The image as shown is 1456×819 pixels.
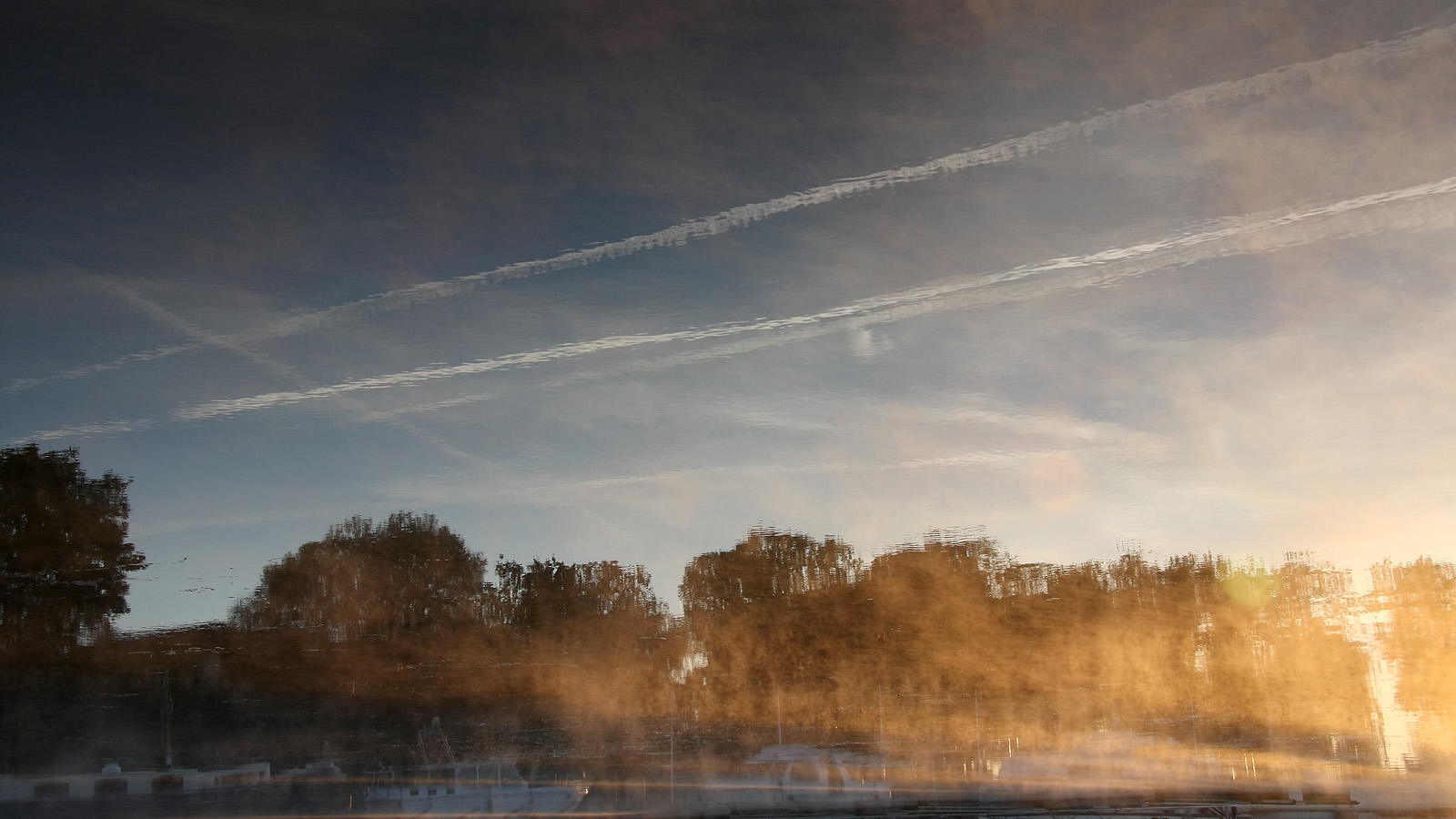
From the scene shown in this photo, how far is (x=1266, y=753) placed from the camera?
15680 mm

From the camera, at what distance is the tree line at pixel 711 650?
1427cm

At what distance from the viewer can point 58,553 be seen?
1470cm

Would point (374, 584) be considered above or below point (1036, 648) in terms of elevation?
above

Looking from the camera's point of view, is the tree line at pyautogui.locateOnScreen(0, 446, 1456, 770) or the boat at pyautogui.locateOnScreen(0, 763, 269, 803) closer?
the boat at pyautogui.locateOnScreen(0, 763, 269, 803)

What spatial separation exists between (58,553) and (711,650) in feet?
31.8

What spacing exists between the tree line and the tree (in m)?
0.04

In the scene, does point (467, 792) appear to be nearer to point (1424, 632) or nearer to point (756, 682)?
point (756, 682)

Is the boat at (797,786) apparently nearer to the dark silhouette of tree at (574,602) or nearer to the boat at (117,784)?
the dark silhouette of tree at (574,602)

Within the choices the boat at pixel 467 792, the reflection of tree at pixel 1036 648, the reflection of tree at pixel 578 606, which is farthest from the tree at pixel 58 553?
the reflection of tree at pixel 1036 648

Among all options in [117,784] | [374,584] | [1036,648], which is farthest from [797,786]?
[117,784]

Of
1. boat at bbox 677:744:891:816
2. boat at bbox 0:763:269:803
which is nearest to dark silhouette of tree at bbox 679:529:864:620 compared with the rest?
boat at bbox 677:744:891:816

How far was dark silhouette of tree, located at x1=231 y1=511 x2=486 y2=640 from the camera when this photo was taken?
15391 millimetres

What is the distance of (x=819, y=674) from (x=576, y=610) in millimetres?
4211

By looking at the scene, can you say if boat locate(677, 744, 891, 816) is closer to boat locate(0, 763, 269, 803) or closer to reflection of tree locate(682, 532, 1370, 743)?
reflection of tree locate(682, 532, 1370, 743)
